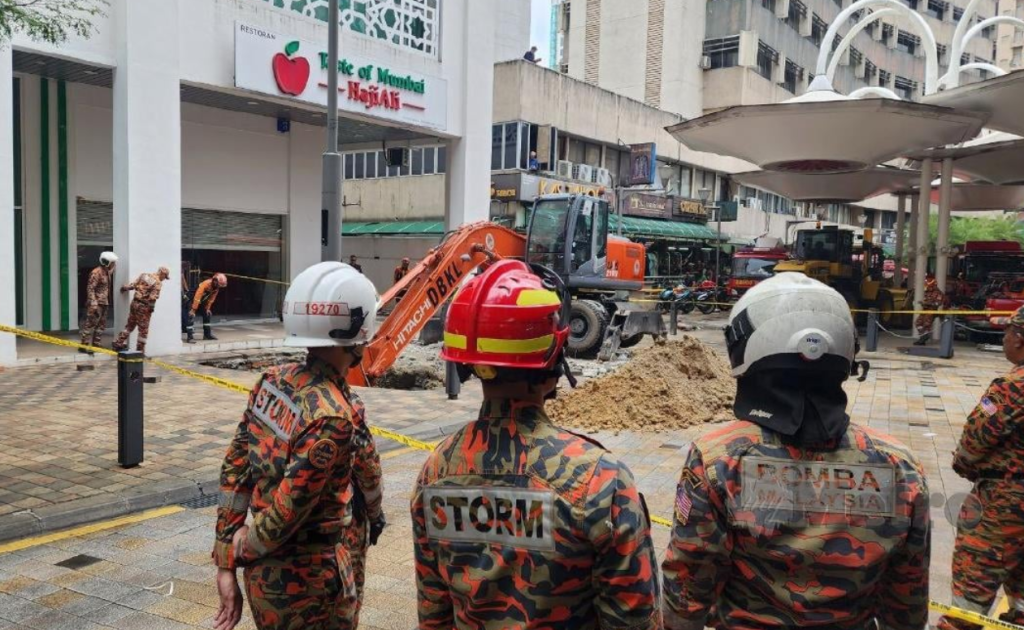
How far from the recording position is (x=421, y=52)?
57.9ft

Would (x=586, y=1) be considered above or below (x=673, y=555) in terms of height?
above

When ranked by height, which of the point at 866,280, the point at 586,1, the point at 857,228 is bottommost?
the point at 866,280

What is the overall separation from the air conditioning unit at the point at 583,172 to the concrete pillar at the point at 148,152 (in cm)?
1945

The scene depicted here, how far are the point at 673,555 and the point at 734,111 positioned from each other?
16.7 metres

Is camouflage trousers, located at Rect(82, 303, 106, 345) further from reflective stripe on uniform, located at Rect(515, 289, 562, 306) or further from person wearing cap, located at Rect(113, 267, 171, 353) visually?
reflective stripe on uniform, located at Rect(515, 289, 562, 306)

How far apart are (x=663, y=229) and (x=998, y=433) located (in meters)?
31.5

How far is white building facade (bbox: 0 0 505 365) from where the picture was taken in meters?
13.0

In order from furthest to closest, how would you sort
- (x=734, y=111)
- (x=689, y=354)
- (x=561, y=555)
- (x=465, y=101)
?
(x=465, y=101)
(x=734, y=111)
(x=689, y=354)
(x=561, y=555)

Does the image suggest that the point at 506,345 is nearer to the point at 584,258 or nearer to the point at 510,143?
the point at 584,258

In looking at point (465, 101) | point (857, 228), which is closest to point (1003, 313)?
point (465, 101)

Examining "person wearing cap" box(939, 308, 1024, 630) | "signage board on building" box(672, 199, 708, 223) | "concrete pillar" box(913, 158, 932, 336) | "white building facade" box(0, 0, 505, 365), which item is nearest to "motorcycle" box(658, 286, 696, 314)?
"white building facade" box(0, 0, 505, 365)

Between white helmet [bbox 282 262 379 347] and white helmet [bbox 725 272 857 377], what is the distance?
132cm

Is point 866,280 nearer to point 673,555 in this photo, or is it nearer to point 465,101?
point 465,101

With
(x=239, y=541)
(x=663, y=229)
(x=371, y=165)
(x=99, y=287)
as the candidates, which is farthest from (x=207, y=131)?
(x=663, y=229)
